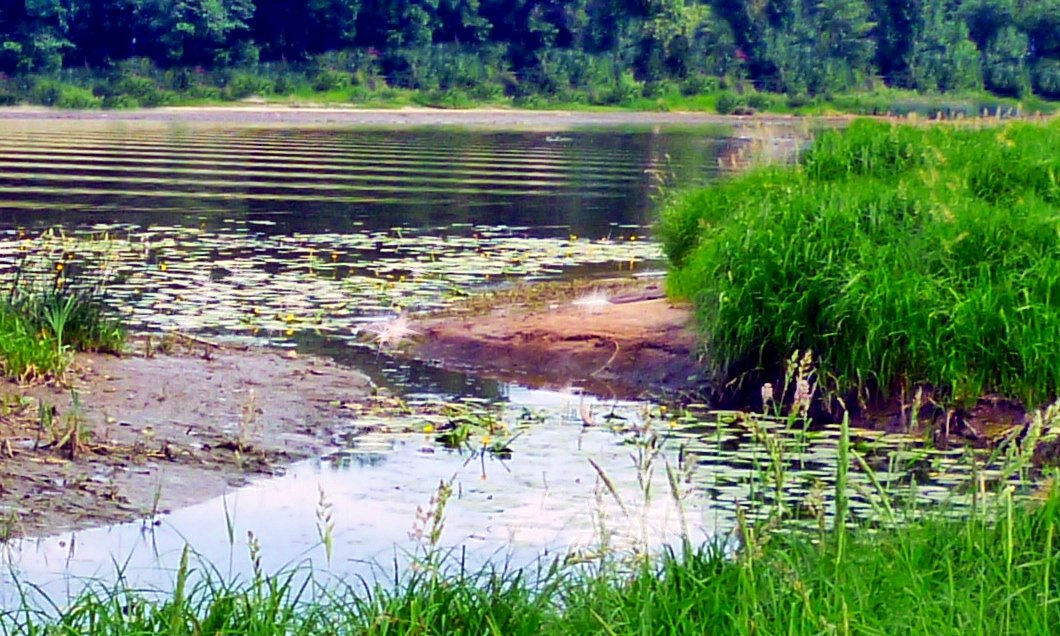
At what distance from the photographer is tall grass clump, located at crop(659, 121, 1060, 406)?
384 inches

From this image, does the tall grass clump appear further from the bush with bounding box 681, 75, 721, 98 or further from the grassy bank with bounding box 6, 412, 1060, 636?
the bush with bounding box 681, 75, 721, 98

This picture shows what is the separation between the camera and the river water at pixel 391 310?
7133 millimetres

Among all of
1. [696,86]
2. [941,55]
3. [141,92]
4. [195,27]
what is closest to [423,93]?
[195,27]

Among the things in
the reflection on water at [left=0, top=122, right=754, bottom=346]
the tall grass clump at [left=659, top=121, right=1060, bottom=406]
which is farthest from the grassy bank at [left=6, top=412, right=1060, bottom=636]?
the reflection on water at [left=0, top=122, right=754, bottom=346]

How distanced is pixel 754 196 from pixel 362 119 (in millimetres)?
53566

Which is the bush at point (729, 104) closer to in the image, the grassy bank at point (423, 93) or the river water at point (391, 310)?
the grassy bank at point (423, 93)

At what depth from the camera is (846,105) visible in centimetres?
7181

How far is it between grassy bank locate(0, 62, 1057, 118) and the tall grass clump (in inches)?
2163

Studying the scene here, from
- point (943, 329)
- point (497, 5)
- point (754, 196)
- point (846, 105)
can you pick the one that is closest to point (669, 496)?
point (943, 329)

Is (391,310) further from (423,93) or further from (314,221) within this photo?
(423,93)

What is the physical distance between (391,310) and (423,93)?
188 ft

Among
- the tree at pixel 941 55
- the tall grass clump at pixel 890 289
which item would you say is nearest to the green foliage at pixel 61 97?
the tree at pixel 941 55

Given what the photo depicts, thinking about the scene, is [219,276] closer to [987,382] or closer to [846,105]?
[987,382]

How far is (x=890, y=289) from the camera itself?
10086 millimetres
